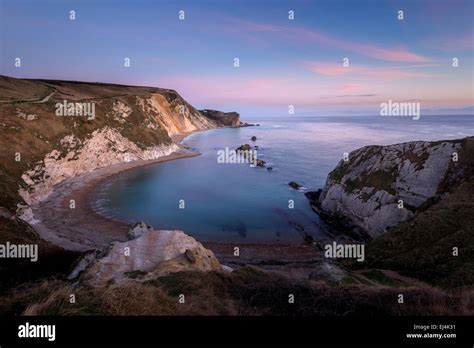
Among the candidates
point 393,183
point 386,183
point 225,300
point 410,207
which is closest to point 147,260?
point 225,300

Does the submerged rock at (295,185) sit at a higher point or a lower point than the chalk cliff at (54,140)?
lower

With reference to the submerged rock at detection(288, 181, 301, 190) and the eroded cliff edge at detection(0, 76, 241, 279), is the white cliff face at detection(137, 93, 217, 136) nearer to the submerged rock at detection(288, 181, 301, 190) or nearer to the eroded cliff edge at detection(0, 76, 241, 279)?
the eroded cliff edge at detection(0, 76, 241, 279)

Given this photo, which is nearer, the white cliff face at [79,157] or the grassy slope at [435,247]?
the grassy slope at [435,247]

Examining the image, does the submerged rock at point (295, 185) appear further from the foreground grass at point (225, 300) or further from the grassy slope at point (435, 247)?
the foreground grass at point (225, 300)

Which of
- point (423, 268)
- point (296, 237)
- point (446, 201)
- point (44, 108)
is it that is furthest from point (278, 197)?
point (44, 108)

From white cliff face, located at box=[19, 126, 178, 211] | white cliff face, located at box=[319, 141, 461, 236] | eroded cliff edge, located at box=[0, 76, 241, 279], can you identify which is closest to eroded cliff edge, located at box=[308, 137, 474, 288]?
white cliff face, located at box=[319, 141, 461, 236]

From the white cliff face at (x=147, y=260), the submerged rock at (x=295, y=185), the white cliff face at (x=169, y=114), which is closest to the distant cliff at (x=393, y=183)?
the submerged rock at (x=295, y=185)

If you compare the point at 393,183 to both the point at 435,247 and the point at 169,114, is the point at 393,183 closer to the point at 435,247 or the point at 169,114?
the point at 435,247

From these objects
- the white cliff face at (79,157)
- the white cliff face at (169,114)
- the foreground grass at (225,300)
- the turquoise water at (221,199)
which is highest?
the white cliff face at (169,114)
